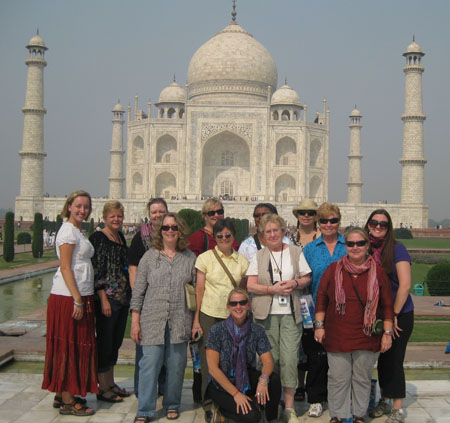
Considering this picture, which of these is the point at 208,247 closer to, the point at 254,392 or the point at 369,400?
the point at 254,392

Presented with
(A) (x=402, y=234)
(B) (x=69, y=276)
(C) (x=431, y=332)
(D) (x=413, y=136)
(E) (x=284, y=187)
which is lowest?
(C) (x=431, y=332)

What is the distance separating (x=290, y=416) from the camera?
3.12 m

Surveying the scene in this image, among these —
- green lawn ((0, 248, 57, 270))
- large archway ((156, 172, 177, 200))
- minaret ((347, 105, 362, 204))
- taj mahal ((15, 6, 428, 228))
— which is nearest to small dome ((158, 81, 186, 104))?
taj mahal ((15, 6, 428, 228))

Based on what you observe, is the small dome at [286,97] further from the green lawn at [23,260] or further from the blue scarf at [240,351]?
the blue scarf at [240,351]

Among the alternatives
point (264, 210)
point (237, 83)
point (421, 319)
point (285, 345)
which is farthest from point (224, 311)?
point (237, 83)

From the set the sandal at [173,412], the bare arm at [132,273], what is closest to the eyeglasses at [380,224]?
the bare arm at [132,273]

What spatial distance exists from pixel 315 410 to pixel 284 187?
80.4ft

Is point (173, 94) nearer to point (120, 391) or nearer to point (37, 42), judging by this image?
point (37, 42)

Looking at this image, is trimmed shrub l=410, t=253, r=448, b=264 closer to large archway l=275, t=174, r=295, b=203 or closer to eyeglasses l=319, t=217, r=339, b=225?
eyeglasses l=319, t=217, r=339, b=225

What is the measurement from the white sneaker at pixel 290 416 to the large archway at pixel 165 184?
973 inches

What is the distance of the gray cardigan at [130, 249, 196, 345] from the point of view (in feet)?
10.5

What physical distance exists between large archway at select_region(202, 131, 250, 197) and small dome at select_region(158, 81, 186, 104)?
2.71 metres

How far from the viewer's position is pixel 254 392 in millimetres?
3113

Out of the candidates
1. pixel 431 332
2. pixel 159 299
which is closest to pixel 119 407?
pixel 159 299
